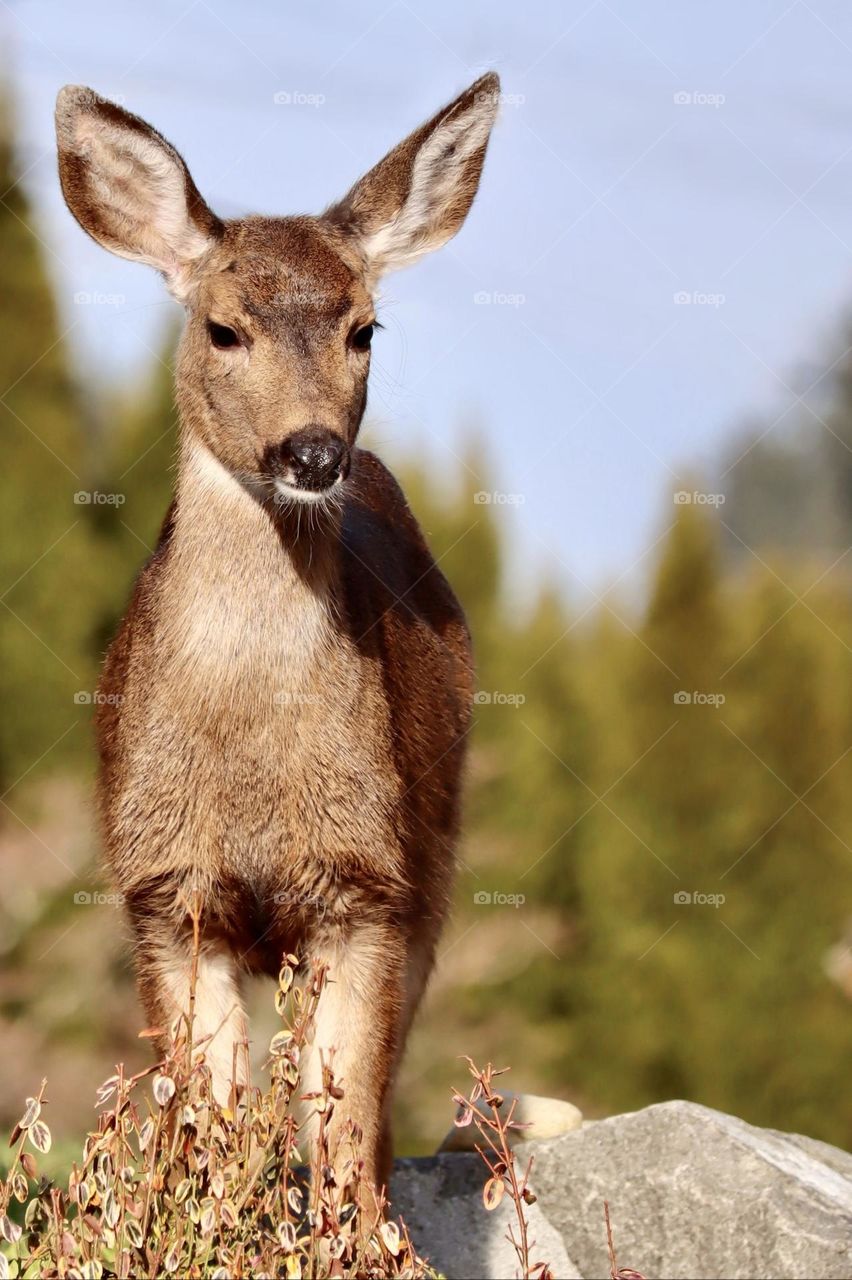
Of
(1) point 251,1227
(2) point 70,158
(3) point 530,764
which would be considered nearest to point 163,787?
(1) point 251,1227

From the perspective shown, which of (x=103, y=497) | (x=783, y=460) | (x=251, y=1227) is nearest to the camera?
(x=251, y=1227)

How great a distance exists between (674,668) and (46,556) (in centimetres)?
519

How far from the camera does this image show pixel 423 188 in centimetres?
626

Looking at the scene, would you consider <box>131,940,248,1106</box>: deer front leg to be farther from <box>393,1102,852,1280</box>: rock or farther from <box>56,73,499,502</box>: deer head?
<box>393,1102,852,1280</box>: rock

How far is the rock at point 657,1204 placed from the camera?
21.7 feet

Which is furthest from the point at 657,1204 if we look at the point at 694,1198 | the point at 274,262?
the point at 274,262

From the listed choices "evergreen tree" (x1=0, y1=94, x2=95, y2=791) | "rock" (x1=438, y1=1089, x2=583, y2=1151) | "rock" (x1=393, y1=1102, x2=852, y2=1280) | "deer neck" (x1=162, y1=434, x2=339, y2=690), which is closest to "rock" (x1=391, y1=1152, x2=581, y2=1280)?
"rock" (x1=393, y1=1102, x2=852, y2=1280)

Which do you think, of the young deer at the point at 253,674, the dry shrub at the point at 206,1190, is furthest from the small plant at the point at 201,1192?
the young deer at the point at 253,674

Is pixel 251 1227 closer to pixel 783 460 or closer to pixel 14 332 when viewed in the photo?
pixel 14 332

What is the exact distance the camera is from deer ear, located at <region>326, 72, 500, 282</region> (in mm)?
6074

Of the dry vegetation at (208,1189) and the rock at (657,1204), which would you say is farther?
the rock at (657,1204)

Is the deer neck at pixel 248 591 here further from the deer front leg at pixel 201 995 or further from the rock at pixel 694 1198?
the rock at pixel 694 1198

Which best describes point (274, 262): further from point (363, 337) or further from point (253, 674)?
point (253, 674)

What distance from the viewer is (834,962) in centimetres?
1344
